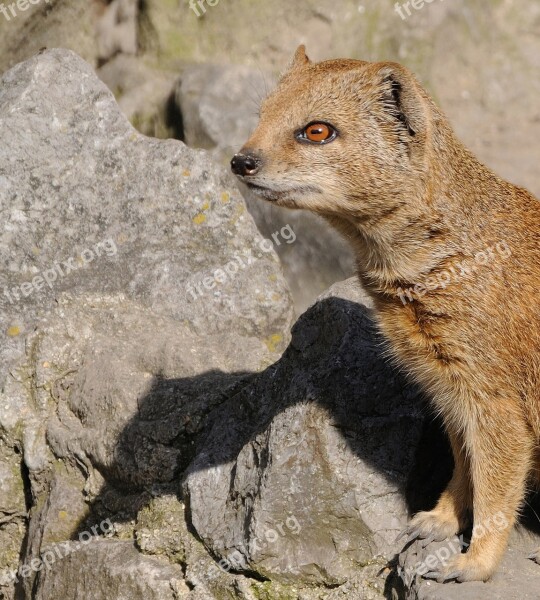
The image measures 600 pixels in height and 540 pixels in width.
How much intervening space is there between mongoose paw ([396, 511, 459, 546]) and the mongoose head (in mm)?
1516

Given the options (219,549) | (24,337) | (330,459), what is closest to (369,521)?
(330,459)

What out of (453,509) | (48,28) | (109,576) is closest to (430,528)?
(453,509)

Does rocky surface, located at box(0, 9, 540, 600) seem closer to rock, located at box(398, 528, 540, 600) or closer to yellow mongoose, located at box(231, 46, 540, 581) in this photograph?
rock, located at box(398, 528, 540, 600)

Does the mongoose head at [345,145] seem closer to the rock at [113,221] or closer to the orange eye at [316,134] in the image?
the orange eye at [316,134]

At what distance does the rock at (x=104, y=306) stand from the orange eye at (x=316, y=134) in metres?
1.80

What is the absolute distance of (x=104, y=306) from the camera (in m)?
6.28

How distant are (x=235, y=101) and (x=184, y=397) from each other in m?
4.98

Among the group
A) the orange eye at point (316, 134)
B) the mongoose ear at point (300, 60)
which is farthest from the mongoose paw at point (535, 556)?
the mongoose ear at point (300, 60)

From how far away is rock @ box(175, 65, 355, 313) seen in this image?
8.68 meters

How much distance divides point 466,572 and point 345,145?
2039 millimetres

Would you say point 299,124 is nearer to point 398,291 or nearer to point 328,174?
point 328,174

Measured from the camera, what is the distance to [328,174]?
4.32m

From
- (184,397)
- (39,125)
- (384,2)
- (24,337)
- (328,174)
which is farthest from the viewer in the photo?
(384,2)

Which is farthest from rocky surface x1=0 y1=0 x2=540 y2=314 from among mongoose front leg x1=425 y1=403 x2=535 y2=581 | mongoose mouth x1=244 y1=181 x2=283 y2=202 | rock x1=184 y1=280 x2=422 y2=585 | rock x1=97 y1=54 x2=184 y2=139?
mongoose front leg x1=425 y1=403 x2=535 y2=581
